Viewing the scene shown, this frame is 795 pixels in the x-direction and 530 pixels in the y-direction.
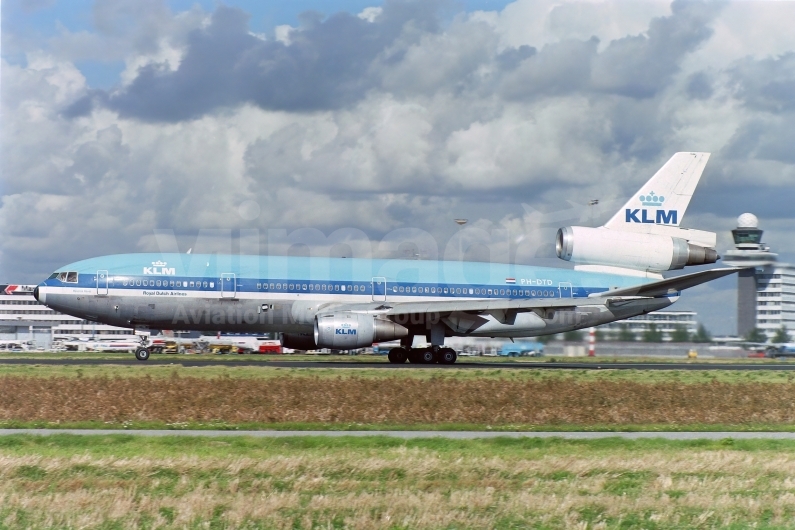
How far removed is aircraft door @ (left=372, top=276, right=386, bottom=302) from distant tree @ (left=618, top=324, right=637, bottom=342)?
12.8 m

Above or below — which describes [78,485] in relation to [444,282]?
below

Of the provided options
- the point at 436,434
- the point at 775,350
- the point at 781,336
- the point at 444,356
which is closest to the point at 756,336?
the point at 781,336

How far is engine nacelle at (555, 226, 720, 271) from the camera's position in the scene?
42406mm

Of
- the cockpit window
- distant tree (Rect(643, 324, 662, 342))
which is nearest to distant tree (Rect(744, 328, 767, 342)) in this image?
distant tree (Rect(643, 324, 662, 342))

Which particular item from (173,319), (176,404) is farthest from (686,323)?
(176,404)

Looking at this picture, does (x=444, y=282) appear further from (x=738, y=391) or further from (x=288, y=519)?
(x=288, y=519)

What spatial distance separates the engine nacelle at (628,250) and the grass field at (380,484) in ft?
90.0

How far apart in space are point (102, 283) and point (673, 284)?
2457 cm

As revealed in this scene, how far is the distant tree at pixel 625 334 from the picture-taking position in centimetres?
4441

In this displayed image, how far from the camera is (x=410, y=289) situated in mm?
40344

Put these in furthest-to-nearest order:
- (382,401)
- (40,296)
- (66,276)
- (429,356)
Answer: (429,356)
(40,296)
(66,276)
(382,401)

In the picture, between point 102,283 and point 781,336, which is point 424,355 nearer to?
point 102,283

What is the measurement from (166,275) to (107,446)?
23094mm

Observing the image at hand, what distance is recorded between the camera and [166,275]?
37375 mm
